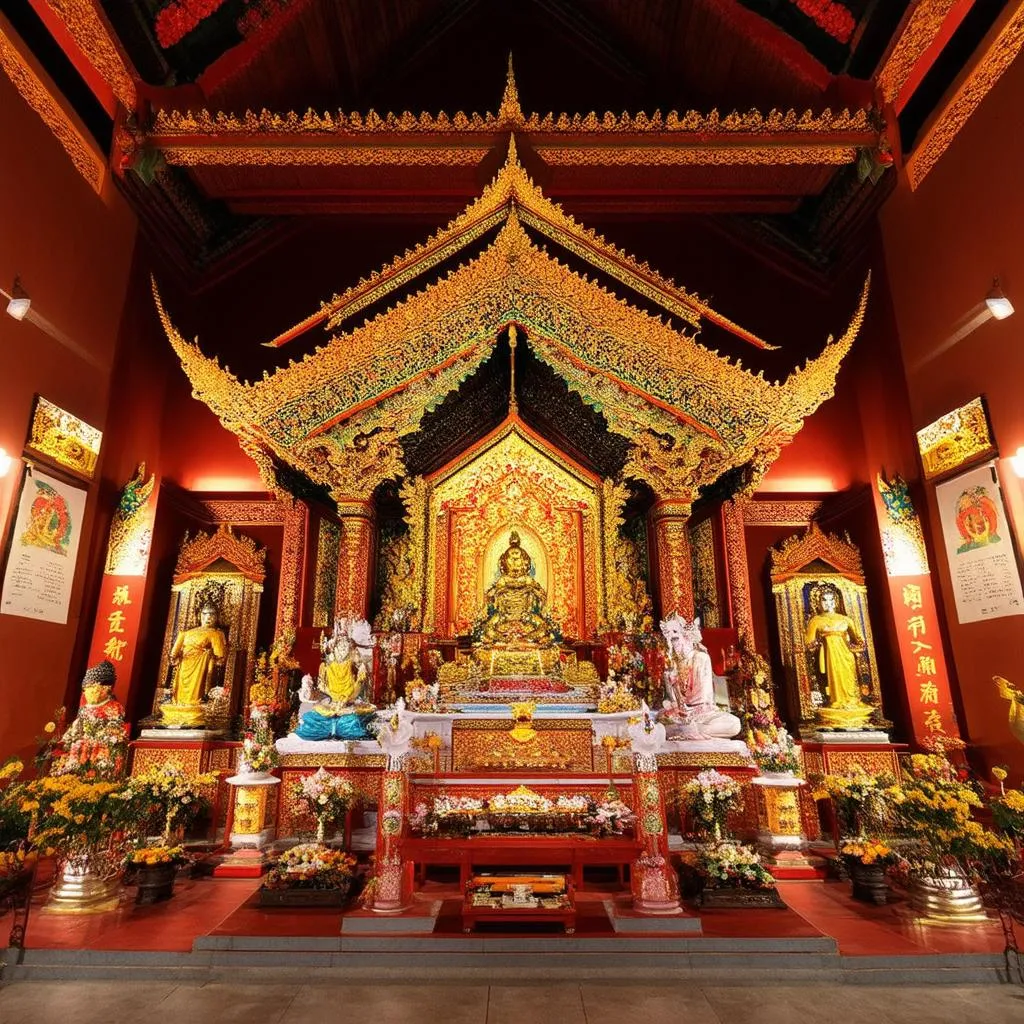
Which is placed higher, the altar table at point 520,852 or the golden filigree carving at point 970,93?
the golden filigree carving at point 970,93

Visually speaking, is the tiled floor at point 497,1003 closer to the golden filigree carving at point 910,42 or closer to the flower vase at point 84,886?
the flower vase at point 84,886

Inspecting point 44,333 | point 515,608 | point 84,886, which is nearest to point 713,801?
point 515,608

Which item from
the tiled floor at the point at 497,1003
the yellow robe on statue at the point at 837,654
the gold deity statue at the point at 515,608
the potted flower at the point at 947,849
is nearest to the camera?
the tiled floor at the point at 497,1003

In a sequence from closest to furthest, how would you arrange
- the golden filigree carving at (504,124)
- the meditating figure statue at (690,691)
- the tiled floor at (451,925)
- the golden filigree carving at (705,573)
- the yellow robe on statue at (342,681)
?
the tiled floor at (451,925)
the meditating figure statue at (690,691)
the yellow robe on statue at (342,681)
the golden filigree carving at (504,124)
the golden filigree carving at (705,573)

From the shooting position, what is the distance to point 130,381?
26.0ft

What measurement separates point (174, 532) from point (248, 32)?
6724mm

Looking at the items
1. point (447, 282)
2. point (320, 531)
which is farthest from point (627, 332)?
point (320, 531)

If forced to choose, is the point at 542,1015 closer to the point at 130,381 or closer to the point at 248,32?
the point at 130,381

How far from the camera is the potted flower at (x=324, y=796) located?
5.57 meters

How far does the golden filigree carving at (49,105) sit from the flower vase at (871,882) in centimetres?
977

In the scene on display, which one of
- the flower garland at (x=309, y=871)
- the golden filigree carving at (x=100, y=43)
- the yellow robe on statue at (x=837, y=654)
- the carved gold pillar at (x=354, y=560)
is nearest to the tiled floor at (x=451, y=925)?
the flower garland at (x=309, y=871)

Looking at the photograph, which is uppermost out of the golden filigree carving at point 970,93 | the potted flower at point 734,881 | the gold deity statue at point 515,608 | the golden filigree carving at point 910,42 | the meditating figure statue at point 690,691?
the golden filigree carving at point 910,42

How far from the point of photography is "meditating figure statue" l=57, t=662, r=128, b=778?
18.7 ft

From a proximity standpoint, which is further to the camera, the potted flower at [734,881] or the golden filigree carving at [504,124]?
the golden filigree carving at [504,124]
